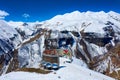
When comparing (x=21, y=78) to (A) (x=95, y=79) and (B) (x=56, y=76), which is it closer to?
(B) (x=56, y=76)

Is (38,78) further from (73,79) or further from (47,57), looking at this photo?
(47,57)

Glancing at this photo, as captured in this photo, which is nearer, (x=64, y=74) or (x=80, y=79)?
(x=80, y=79)

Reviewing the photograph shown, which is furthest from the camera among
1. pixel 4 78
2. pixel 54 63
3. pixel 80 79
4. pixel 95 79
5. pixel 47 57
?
pixel 47 57

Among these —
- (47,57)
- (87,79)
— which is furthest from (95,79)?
(47,57)

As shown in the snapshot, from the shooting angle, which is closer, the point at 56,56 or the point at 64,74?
the point at 64,74

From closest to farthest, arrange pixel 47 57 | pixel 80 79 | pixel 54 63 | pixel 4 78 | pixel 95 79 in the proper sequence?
pixel 4 78 < pixel 80 79 < pixel 95 79 < pixel 54 63 < pixel 47 57

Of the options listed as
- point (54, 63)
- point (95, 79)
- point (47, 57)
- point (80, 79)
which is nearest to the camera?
point (80, 79)

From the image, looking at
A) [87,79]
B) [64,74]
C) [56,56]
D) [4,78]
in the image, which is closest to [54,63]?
[56,56]
